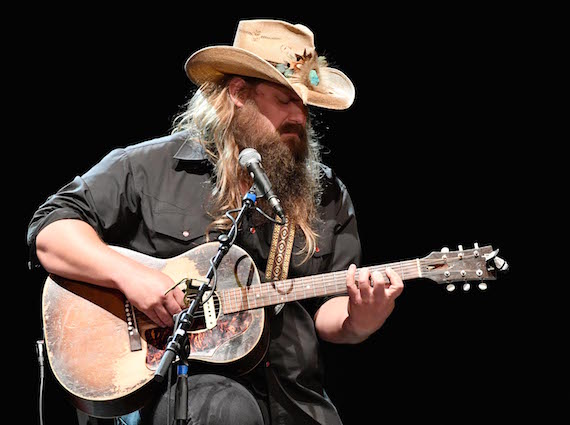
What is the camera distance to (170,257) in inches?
119

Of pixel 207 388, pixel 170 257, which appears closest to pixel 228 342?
pixel 207 388

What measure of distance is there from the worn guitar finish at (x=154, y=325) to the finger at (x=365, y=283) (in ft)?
0.24

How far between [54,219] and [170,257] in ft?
1.65

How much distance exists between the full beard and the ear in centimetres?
5

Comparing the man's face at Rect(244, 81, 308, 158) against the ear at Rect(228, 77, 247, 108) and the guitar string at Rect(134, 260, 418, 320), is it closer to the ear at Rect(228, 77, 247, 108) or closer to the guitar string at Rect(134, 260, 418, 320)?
the ear at Rect(228, 77, 247, 108)

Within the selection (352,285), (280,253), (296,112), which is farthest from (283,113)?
(352,285)

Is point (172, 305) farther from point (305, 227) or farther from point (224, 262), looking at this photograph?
point (305, 227)

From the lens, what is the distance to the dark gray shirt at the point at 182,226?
2.98 metres

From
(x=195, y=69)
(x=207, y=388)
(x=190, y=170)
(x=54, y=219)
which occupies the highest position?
(x=195, y=69)

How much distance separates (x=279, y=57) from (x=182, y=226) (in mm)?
865

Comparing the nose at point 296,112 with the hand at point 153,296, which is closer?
the hand at point 153,296

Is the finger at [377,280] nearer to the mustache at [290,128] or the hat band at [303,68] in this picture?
the mustache at [290,128]

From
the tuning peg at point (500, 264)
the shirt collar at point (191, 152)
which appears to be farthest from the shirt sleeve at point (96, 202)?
the tuning peg at point (500, 264)

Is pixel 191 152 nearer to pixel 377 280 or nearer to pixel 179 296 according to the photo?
pixel 179 296
